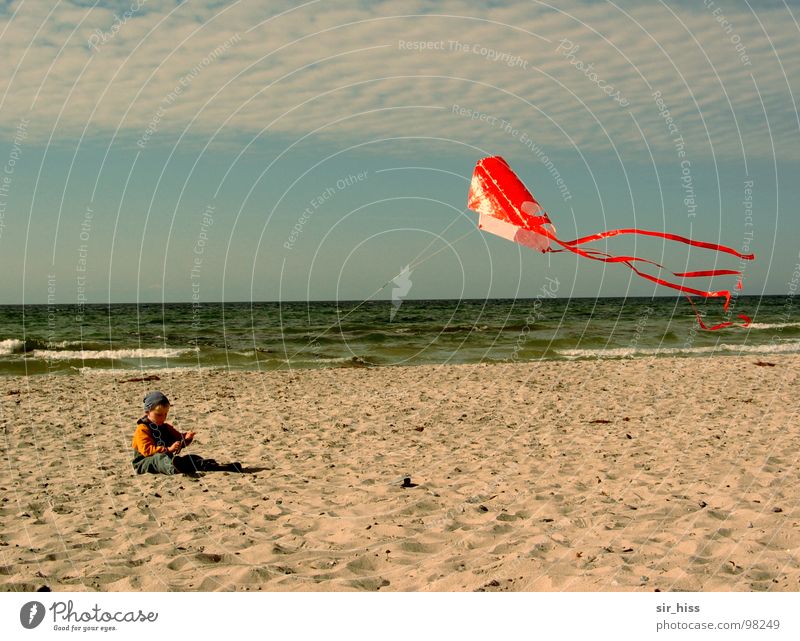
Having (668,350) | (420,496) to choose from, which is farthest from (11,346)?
(668,350)

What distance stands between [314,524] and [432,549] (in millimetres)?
1303

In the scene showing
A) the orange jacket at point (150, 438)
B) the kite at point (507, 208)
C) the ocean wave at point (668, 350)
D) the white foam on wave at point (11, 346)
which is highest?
the kite at point (507, 208)

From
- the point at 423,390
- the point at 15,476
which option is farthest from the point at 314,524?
the point at 423,390

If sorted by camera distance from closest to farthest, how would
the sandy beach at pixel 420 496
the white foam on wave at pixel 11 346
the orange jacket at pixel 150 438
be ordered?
1. the sandy beach at pixel 420 496
2. the orange jacket at pixel 150 438
3. the white foam on wave at pixel 11 346

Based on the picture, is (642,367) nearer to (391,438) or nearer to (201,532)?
(391,438)

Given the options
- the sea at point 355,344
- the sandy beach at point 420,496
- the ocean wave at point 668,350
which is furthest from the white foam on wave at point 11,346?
the ocean wave at point 668,350

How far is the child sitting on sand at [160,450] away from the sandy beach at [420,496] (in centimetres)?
23

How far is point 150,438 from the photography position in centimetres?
847

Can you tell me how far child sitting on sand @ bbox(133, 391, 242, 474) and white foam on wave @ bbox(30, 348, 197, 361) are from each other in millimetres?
17102

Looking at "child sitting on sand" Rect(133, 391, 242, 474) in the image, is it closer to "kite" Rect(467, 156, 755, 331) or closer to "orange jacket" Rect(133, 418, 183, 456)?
"orange jacket" Rect(133, 418, 183, 456)

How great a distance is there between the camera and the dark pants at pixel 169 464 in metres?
8.17

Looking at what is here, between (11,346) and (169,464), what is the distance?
23.9 m

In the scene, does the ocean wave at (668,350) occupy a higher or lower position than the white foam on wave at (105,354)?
higher

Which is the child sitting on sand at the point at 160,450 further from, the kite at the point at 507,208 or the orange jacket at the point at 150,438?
the kite at the point at 507,208
